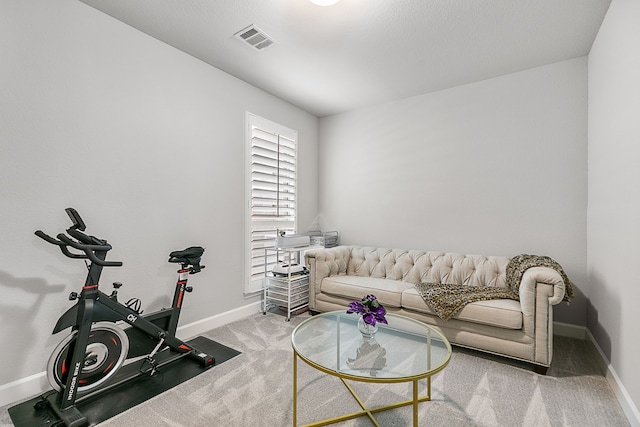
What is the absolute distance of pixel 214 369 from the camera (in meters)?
2.24

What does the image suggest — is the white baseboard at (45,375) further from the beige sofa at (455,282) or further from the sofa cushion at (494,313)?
the sofa cushion at (494,313)

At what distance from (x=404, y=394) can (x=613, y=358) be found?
1.51 m

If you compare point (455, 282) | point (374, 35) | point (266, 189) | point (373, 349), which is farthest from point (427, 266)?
point (374, 35)

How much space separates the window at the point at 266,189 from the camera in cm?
341

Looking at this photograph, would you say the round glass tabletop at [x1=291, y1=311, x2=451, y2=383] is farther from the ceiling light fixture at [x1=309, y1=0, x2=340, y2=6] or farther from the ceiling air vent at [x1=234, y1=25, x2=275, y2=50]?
the ceiling air vent at [x1=234, y1=25, x2=275, y2=50]

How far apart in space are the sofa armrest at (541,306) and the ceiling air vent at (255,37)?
2869mm

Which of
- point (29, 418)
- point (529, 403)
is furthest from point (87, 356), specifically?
point (529, 403)

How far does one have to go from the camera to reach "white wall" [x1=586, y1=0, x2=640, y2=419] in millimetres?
1755

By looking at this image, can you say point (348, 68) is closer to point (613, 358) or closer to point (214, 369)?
point (214, 369)

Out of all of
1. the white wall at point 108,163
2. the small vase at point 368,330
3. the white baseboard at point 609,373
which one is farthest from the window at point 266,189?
the white baseboard at point 609,373

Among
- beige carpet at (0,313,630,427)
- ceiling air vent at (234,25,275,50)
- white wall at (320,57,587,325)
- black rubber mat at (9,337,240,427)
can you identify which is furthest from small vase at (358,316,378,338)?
ceiling air vent at (234,25,275,50)

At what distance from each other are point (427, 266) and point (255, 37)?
2.82 m

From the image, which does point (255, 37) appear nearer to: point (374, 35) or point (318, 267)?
point (374, 35)

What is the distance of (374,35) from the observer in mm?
2498
